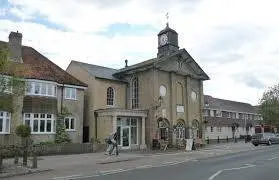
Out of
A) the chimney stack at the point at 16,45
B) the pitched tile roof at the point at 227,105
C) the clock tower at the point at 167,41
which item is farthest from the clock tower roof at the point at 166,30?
the pitched tile roof at the point at 227,105

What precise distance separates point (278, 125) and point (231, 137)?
14.3 meters

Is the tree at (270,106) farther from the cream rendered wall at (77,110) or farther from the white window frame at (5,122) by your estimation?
the white window frame at (5,122)

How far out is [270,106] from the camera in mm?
77188

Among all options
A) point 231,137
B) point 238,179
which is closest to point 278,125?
point 231,137

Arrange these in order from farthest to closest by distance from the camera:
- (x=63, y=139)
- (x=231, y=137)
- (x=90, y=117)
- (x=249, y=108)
→ (x=249, y=108) < (x=231, y=137) < (x=90, y=117) < (x=63, y=139)

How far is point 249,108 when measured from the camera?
8550 centimetres

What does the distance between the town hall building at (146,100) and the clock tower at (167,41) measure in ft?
0.41

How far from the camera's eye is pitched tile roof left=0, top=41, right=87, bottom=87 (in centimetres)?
3362

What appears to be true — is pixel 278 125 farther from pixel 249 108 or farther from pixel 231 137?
pixel 231 137

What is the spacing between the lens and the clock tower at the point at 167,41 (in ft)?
151

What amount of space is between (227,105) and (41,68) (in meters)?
47.5

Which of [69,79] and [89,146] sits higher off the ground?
[69,79]

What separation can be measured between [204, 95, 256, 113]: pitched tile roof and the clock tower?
20044 mm

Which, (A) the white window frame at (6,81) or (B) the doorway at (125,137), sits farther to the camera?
(B) the doorway at (125,137)
